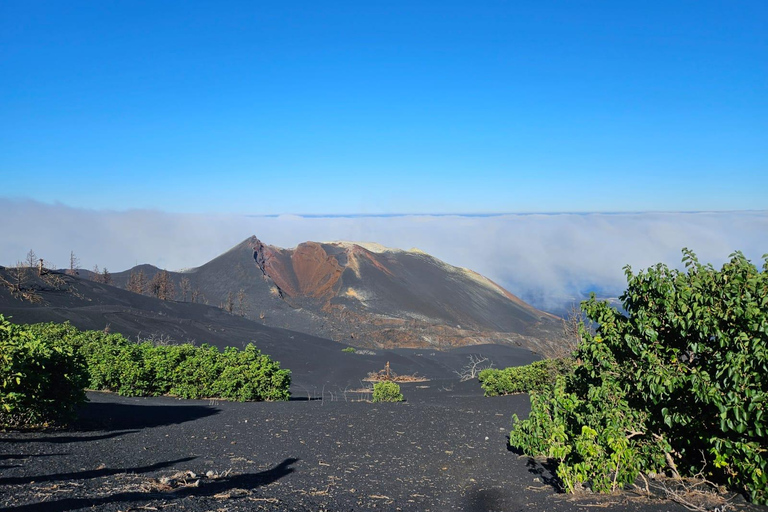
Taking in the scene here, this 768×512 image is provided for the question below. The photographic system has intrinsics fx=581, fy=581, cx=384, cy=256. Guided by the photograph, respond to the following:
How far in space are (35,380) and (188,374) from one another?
807cm

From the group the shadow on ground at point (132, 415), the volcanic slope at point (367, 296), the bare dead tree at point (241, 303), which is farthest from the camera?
the bare dead tree at point (241, 303)

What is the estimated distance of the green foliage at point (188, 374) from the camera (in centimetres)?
1532

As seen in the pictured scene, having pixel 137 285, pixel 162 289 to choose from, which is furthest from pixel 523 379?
pixel 137 285

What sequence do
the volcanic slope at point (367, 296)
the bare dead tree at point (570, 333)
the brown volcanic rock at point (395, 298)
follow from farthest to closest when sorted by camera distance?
1. the volcanic slope at point (367, 296)
2. the brown volcanic rock at point (395, 298)
3. the bare dead tree at point (570, 333)

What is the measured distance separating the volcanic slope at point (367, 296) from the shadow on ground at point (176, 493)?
45.6m

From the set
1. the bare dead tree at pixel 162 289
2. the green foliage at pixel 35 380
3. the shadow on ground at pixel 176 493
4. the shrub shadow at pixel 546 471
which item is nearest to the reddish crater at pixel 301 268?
the bare dead tree at pixel 162 289

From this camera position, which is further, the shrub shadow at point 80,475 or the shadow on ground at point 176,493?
the shrub shadow at point 80,475

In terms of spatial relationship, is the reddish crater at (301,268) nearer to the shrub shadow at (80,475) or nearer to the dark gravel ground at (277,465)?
the dark gravel ground at (277,465)

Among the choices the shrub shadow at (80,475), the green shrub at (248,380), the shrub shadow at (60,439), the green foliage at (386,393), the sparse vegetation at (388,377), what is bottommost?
the sparse vegetation at (388,377)

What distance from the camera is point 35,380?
7.78 meters

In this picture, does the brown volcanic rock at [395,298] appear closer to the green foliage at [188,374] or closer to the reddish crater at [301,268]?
the reddish crater at [301,268]

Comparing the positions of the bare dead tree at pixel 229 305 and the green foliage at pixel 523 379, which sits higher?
the green foliage at pixel 523 379

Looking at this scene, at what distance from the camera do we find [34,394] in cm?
788

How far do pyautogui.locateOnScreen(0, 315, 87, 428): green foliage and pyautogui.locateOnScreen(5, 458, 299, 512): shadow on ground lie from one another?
2421 mm
